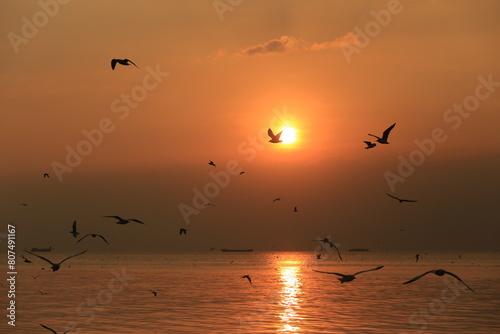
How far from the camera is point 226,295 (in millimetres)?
54469

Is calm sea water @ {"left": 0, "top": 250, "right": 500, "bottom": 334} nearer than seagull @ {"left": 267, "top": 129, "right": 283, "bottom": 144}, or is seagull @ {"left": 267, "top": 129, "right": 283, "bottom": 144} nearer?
calm sea water @ {"left": 0, "top": 250, "right": 500, "bottom": 334}

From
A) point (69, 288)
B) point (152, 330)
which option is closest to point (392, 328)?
point (152, 330)

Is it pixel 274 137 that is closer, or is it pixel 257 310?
pixel 257 310

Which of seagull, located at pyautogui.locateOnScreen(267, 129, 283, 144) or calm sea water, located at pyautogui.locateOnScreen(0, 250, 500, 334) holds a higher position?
seagull, located at pyautogui.locateOnScreen(267, 129, 283, 144)

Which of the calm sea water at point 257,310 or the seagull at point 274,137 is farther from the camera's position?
the seagull at point 274,137

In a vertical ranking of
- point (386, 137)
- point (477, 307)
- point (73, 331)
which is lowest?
point (73, 331)

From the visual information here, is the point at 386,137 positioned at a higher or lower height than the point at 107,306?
higher

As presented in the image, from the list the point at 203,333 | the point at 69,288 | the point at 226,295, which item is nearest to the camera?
the point at 203,333

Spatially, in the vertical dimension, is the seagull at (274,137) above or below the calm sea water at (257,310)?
above

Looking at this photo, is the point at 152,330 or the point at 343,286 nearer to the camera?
the point at 152,330

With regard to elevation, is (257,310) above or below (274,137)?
below

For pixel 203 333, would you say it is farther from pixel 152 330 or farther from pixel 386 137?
pixel 386 137

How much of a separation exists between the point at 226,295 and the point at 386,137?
2185cm

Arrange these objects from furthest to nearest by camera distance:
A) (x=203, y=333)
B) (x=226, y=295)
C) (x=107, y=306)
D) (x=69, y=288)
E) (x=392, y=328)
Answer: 1. (x=69, y=288)
2. (x=226, y=295)
3. (x=107, y=306)
4. (x=392, y=328)
5. (x=203, y=333)
